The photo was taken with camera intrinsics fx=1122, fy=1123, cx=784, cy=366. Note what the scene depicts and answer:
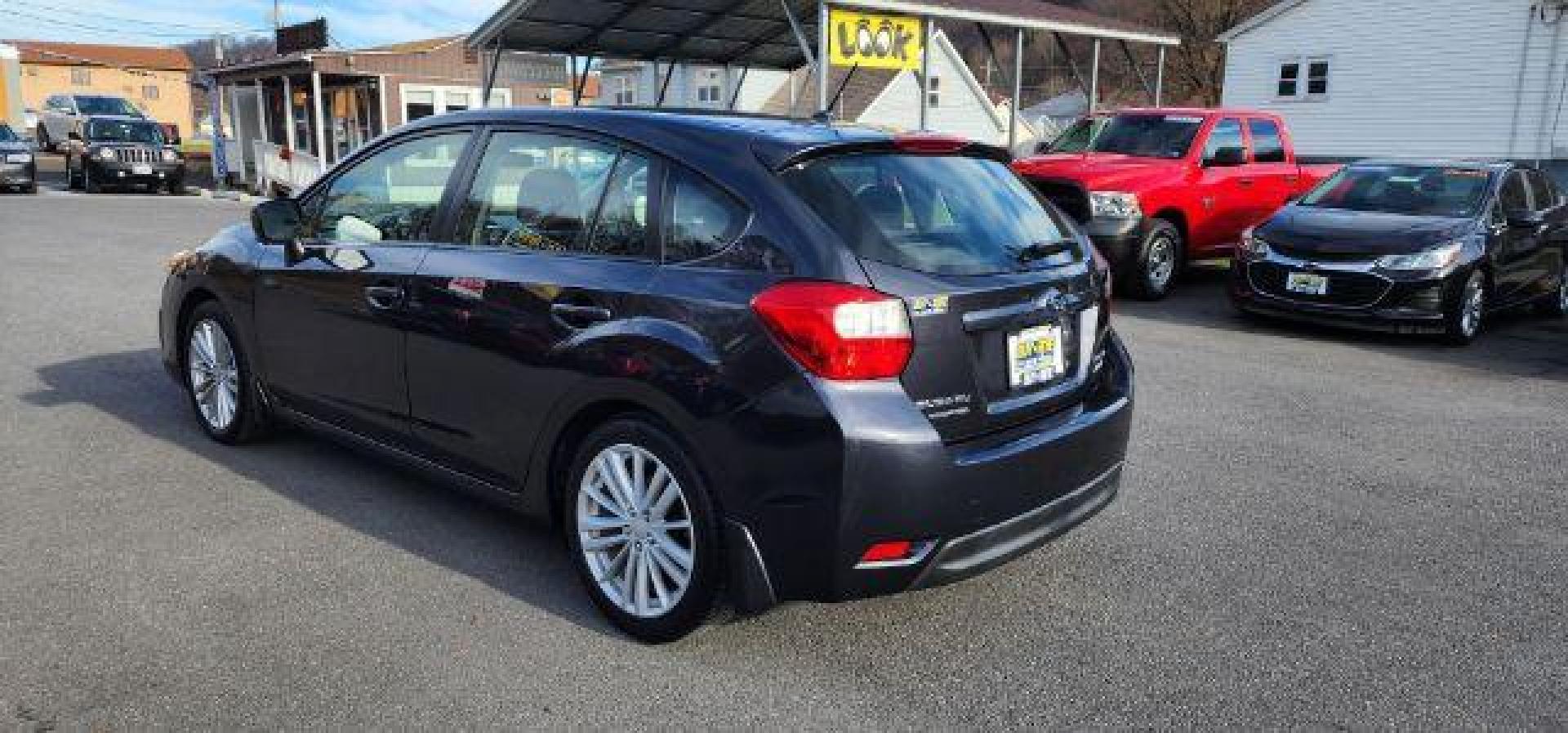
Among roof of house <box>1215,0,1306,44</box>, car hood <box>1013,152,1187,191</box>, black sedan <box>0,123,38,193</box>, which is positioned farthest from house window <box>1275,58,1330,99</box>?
black sedan <box>0,123,38,193</box>

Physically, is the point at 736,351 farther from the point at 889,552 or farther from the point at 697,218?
the point at 889,552

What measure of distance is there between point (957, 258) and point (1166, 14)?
48.5m

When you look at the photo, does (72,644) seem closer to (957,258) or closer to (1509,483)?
(957,258)

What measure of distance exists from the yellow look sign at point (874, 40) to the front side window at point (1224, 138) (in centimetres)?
635

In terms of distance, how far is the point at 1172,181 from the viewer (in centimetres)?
1104

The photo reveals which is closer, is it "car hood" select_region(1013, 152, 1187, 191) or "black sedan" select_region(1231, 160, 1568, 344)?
"black sedan" select_region(1231, 160, 1568, 344)

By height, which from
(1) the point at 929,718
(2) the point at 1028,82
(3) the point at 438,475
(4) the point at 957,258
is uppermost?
(2) the point at 1028,82

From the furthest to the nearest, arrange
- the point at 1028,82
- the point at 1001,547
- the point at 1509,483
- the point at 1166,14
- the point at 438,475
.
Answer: the point at 1028,82, the point at 1166,14, the point at 1509,483, the point at 438,475, the point at 1001,547

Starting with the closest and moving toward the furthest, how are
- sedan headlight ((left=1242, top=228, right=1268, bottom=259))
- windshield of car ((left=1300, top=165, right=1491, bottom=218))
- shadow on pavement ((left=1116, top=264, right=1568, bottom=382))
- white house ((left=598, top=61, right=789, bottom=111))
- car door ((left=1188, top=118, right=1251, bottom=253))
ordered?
shadow on pavement ((left=1116, top=264, right=1568, bottom=382)) < sedan headlight ((left=1242, top=228, right=1268, bottom=259)) < windshield of car ((left=1300, top=165, right=1491, bottom=218)) < car door ((left=1188, top=118, right=1251, bottom=253)) < white house ((left=598, top=61, right=789, bottom=111))

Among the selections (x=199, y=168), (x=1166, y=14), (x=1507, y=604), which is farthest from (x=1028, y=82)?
(x=1507, y=604)

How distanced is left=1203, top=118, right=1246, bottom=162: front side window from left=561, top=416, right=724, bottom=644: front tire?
9760 mm

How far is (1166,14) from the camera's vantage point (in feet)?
154

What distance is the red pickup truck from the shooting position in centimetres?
1070

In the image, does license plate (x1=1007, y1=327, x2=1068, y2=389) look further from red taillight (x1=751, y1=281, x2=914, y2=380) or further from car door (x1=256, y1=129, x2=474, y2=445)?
car door (x1=256, y1=129, x2=474, y2=445)
